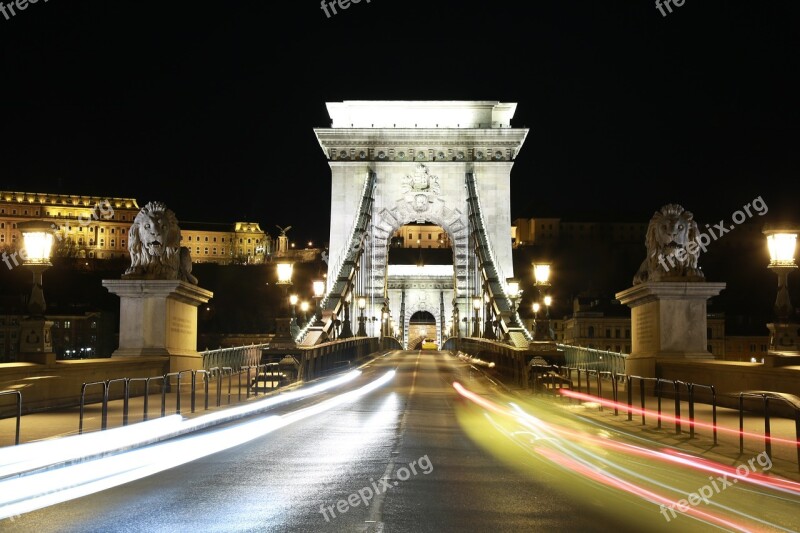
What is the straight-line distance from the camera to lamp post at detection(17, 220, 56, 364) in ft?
51.5

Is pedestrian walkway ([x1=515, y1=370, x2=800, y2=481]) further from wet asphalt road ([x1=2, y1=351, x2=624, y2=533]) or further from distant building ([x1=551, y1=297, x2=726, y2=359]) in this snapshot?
distant building ([x1=551, y1=297, x2=726, y2=359])

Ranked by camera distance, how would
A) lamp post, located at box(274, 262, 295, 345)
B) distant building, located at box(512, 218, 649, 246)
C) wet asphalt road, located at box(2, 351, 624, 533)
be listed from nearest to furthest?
wet asphalt road, located at box(2, 351, 624, 533)
lamp post, located at box(274, 262, 295, 345)
distant building, located at box(512, 218, 649, 246)

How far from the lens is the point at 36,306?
1548 centimetres

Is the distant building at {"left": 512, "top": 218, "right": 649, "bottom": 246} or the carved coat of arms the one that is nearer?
the carved coat of arms

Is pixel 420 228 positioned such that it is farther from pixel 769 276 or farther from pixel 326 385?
pixel 326 385

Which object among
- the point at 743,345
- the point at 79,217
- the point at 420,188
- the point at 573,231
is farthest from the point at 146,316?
the point at 79,217

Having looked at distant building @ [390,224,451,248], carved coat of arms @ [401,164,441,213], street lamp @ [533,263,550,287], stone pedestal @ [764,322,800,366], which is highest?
distant building @ [390,224,451,248]

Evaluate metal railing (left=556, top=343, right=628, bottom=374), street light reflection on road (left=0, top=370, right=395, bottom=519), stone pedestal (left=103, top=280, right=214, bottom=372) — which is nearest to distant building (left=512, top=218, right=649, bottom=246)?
metal railing (left=556, top=343, right=628, bottom=374)

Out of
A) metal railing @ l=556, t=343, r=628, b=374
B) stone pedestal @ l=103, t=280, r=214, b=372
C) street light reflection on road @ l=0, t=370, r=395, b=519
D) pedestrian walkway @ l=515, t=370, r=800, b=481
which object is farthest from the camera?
metal railing @ l=556, t=343, r=628, b=374

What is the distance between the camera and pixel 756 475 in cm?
1012

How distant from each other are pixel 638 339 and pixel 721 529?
15.2m

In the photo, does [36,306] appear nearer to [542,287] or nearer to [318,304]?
[542,287]

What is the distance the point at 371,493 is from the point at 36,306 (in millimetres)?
8777

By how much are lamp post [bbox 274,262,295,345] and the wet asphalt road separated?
12447mm
